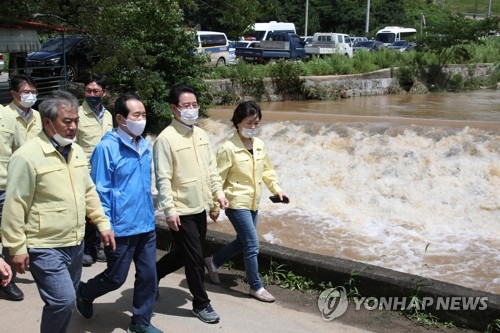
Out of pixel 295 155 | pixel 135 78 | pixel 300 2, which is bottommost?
pixel 295 155

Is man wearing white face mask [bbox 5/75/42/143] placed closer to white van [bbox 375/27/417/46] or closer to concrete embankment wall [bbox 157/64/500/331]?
concrete embankment wall [bbox 157/64/500/331]

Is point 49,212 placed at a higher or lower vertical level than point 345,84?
higher

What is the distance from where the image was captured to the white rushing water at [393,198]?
26.2ft

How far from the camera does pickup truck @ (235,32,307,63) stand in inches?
1122

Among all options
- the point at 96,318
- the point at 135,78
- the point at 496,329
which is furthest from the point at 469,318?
the point at 135,78

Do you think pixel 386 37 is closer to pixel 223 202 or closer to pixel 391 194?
pixel 391 194

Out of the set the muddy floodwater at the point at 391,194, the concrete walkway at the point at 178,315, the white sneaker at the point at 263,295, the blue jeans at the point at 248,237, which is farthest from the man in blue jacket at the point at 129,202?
the muddy floodwater at the point at 391,194

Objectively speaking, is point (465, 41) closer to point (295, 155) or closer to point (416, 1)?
point (295, 155)

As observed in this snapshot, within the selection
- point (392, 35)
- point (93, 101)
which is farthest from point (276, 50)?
point (93, 101)

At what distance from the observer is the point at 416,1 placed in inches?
2746

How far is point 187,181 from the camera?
15.0 feet

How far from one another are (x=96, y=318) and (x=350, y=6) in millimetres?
58240

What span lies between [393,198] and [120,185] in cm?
699

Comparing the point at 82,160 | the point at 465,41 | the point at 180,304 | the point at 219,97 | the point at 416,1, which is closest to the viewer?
the point at 82,160
